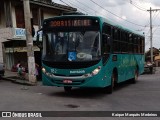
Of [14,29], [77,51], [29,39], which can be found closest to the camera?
[77,51]

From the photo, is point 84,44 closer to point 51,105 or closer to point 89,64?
point 89,64

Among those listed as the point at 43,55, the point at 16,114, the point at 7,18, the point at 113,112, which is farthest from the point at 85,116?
the point at 7,18

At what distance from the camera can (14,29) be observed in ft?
90.2

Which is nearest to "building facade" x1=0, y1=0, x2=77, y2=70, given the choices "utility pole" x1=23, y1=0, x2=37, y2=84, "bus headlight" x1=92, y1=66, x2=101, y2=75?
"utility pole" x1=23, y1=0, x2=37, y2=84

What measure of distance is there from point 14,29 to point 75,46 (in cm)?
1489

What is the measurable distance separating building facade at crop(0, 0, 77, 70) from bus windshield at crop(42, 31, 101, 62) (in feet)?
42.4

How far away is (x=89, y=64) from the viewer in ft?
44.1

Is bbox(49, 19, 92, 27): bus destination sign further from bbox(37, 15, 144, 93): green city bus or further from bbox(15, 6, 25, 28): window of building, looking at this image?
bbox(15, 6, 25, 28): window of building

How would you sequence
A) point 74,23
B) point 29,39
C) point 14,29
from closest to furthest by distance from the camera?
1. point 74,23
2. point 29,39
3. point 14,29

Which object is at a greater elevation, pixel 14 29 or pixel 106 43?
pixel 14 29

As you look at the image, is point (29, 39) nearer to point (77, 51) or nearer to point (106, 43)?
point (106, 43)

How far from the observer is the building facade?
27.8 metres

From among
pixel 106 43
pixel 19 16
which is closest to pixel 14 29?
pixel 19 16

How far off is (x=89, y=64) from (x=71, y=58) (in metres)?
0.75
